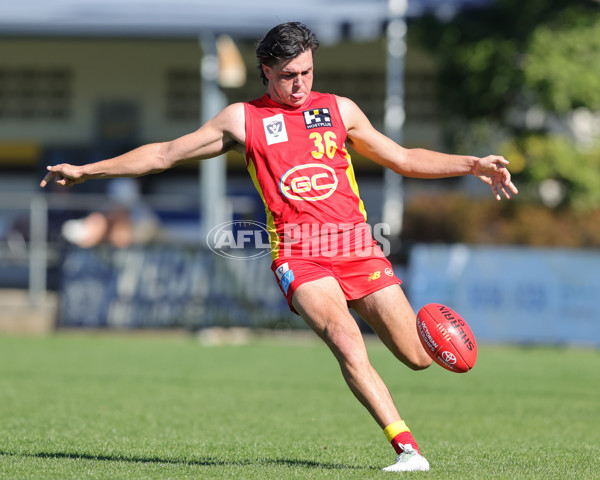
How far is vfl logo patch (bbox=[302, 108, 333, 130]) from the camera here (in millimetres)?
6516

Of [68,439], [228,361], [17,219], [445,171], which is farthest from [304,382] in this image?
[17,219]

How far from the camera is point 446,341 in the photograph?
6.38 metres

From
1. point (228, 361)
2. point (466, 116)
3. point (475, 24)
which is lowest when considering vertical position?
point (228, 361)

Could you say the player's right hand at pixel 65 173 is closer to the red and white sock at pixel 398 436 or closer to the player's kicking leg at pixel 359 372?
the player's kicking leg at pixel 359 372

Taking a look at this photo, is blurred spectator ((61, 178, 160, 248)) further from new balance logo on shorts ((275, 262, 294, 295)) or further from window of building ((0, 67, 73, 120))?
new balance logo on shorts ((275, 262, 294, 295))

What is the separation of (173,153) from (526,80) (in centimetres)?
1517

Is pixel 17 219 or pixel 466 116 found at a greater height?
pixel 466 116

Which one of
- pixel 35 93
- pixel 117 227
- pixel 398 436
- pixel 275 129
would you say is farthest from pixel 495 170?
pixel 35 93

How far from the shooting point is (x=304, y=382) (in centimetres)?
1265

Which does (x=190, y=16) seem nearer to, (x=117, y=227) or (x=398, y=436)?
(x=117, y=227)

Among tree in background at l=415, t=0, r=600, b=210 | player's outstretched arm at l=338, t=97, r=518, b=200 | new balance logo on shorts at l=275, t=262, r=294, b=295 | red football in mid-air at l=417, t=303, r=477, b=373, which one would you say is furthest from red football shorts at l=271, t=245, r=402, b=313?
tree in background at l=415, t=0, r=600, b=210

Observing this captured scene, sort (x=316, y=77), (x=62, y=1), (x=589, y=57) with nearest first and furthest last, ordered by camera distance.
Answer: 1. (x=589, y=57)
2. (x=62, y=1)
3. (x=316, y=77)

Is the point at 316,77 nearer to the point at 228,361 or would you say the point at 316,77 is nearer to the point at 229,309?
the point at 229,309

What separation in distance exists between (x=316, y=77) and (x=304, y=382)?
55.2ft
